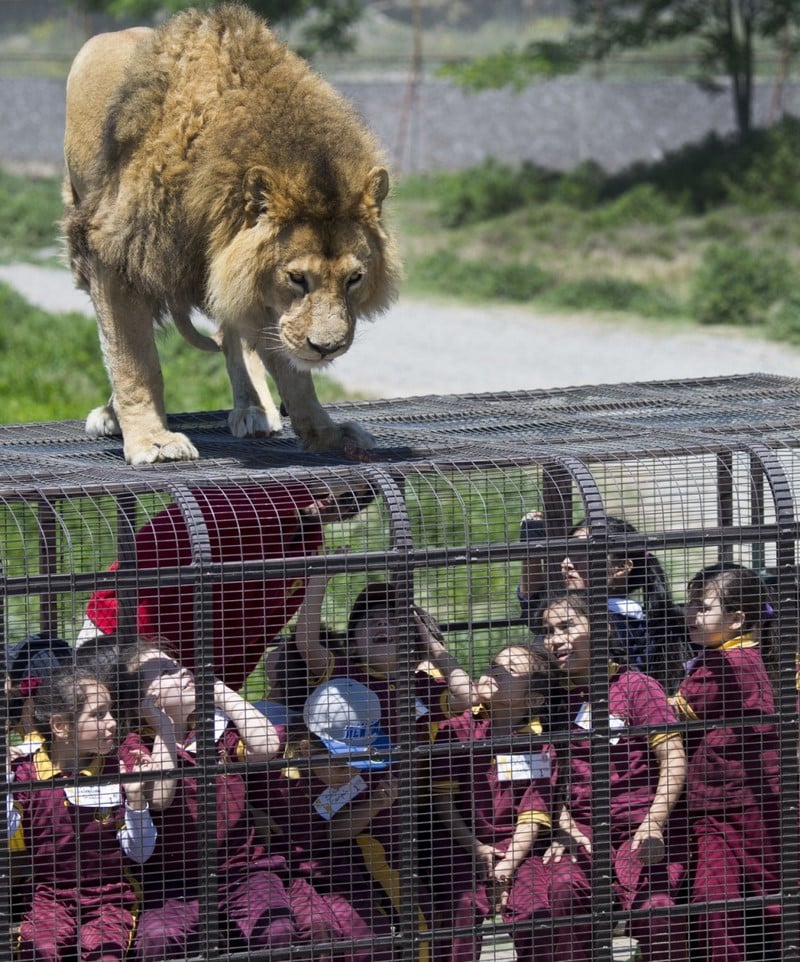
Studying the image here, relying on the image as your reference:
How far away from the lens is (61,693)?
3.53m

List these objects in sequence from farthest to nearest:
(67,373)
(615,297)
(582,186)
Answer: (582,186) < (615,297) < (67,373)

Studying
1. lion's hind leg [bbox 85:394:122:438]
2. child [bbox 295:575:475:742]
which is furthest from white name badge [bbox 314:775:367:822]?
lion's hind leg [bbox 85:394:122:438]

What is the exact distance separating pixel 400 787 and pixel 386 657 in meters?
0.39

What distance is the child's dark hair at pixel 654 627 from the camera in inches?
156

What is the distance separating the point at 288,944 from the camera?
3.53m

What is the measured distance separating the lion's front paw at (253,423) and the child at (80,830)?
1.62 m

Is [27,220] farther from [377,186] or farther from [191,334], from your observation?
[377,186]

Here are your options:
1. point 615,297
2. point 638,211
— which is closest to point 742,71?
point 638,211

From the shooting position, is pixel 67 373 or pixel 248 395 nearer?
pixel 248 395

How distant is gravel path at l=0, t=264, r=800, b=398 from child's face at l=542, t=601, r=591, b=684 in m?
8.30

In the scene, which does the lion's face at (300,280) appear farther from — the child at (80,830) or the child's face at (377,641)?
the child at (80,830)

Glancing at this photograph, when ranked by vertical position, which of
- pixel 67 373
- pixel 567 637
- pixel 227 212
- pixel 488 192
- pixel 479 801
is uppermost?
pixel 227 212

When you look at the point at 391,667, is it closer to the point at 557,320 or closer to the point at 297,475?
the point at 297,475

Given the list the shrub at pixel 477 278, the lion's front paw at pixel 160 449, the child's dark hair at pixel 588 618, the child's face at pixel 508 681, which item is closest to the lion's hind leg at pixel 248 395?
the lion's front paw at pixel 160 449
